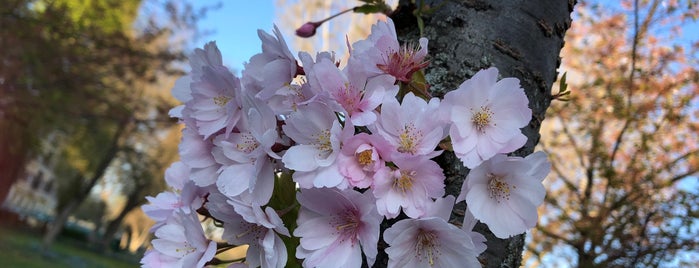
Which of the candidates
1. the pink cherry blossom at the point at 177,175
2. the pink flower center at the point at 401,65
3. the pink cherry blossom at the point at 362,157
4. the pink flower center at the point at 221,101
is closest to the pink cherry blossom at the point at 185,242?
the pink cherry blossom at the point at 177,175

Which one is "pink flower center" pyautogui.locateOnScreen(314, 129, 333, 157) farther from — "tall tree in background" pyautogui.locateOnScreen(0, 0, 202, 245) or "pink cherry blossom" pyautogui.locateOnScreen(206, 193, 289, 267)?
"tall tree in background" pyautogui.locateOnScreen(0, 0, 202, 245)

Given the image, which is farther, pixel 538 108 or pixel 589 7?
pixel 589 7

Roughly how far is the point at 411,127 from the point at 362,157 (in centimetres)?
8

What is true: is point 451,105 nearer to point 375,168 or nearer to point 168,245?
point 375,168

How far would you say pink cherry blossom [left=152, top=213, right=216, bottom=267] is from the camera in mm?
873

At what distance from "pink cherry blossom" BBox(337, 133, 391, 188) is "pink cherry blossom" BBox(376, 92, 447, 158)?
17 mm

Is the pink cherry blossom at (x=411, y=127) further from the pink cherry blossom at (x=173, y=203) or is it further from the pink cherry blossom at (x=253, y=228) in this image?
the pink cherry blossom at (x=173, y=203)

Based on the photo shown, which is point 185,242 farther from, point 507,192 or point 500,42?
point 500,42

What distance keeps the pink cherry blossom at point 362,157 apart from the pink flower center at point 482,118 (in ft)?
0.43

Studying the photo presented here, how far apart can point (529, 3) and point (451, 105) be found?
551 millimetres

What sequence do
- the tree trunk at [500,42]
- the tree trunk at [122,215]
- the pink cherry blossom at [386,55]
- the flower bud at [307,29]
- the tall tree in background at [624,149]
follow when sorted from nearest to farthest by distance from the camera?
the pink cherry blossom at [386,55] → the tree trunk at [500,42] → the flower bud at [307,29] → the tall tree in background at [624,149] → the tree trunk at [122,215]

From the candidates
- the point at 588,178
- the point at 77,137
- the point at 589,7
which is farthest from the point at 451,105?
the point at 77,137

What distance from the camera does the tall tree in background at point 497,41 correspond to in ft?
3.43

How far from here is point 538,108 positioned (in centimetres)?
110
